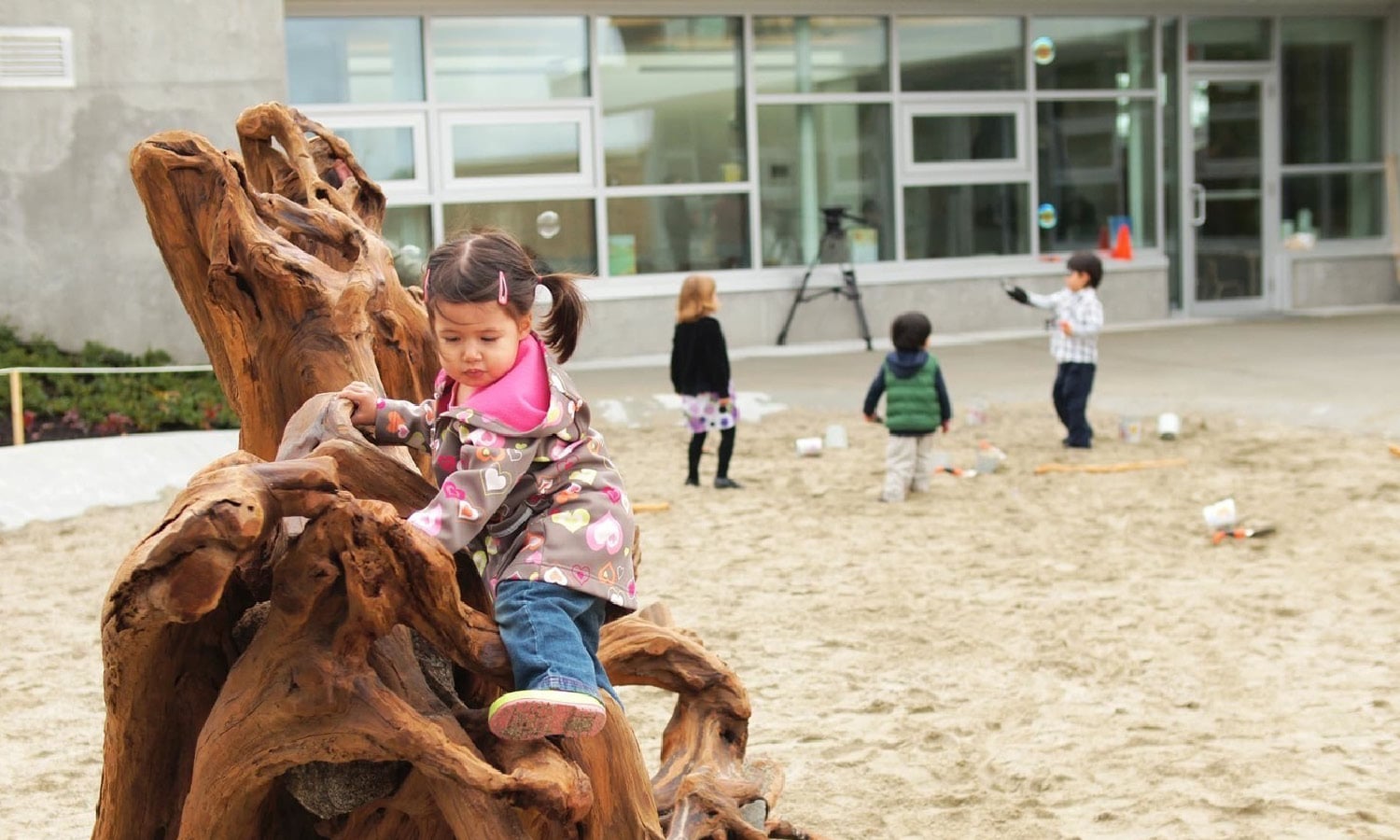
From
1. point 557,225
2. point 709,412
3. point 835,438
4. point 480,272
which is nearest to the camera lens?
point 480,272

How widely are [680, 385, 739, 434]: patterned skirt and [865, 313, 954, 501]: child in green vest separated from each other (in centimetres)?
91

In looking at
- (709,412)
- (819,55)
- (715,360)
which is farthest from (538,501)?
(819,55)

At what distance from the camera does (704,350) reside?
9.12 m

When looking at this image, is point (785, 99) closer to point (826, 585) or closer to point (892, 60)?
point (892, 60)

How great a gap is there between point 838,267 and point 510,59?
402 cm

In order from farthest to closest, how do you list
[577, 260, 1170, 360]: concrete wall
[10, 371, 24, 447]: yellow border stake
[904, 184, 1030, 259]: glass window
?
[904, 184, 1030, 259]: glass window, [577, 260, 1170, 360]: concrete wall, [10, 371, 24, 447]: yellow border stake

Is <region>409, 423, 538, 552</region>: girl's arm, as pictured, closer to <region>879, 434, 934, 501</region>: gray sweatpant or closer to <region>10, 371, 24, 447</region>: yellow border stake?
<region>879, 434, 934, 501</region>: gray sweatpant

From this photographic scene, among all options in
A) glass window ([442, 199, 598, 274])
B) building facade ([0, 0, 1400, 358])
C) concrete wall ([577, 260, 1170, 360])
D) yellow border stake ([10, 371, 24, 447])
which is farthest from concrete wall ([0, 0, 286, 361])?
concrete wall ([577, 260, 1170, 360])

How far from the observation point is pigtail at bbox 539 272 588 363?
2.95m

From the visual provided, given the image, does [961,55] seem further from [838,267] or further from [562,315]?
[562,315]

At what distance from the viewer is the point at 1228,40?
708 inches

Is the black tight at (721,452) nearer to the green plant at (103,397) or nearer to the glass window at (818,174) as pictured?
the green plant at (103,397)

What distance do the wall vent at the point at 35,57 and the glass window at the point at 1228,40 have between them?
12.0 metres

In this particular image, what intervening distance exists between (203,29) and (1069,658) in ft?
31.6
